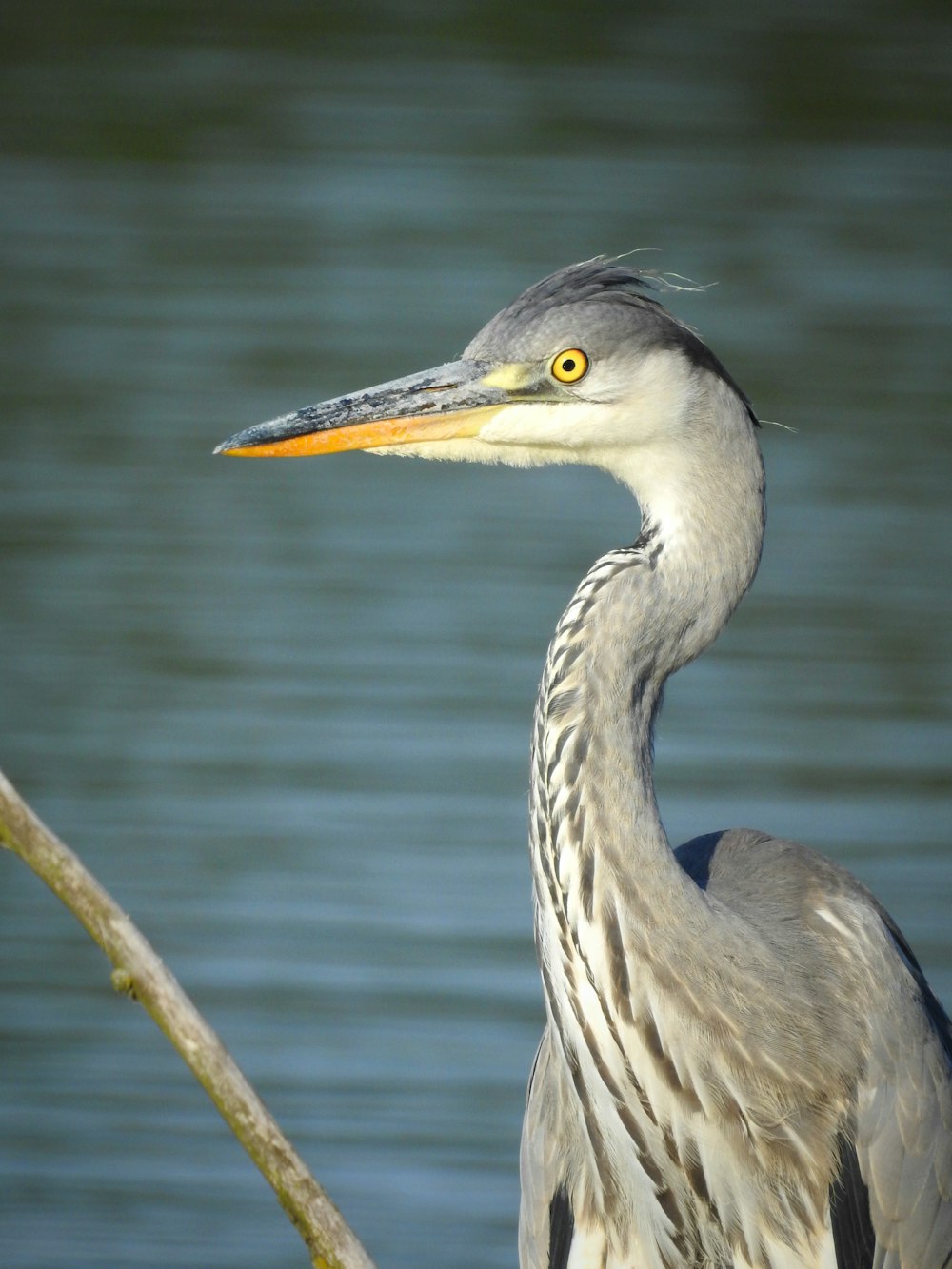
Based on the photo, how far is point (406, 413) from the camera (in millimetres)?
2328

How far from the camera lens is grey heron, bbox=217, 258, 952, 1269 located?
2.16 meters

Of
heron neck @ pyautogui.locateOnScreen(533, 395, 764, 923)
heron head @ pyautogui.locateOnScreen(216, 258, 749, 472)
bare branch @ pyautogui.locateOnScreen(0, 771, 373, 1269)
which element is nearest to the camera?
bare branch @ pyautogui.locateOnScreen(0, 771, 373, 1269)

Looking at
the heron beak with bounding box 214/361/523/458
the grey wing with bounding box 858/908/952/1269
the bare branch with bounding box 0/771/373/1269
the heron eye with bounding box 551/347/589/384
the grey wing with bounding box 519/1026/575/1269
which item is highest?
the heron eye with bounding box 551/347/589/384

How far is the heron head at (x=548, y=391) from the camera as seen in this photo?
2.27 metres

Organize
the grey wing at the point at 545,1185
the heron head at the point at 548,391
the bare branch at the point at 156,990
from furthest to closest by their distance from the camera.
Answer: the grey wing at the point at 545,1185
the heron head at the point at 548,391
the bare branch at the point at 156,990

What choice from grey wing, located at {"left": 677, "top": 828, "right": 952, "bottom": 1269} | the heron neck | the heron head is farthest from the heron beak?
grey wing, located at {"left": 677, "top": 828, "right": 952, "bottom": 1269}

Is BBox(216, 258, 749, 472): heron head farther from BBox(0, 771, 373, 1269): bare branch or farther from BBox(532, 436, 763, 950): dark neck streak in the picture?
BBox(0, 771, 373, 1269): bare branch

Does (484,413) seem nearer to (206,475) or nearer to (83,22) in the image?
(206,475)

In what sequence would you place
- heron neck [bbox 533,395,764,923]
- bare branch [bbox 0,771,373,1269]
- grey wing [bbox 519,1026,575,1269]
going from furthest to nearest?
grey wing [bbox 519,1026,575,1269], heron neck [bbox 533,395,764,923], bare branch [bbox 0,771,373,1269]

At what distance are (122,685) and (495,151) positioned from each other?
90.2 inches

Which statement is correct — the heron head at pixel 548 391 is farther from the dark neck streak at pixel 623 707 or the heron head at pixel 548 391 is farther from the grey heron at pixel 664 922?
the dark neck streak at pixel 623 707

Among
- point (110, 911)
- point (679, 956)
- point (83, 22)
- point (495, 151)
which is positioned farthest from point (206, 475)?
point (110, 911)

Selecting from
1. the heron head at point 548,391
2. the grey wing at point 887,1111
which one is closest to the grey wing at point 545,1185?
the grey wing at point 887,1111

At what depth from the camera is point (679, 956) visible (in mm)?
2148
